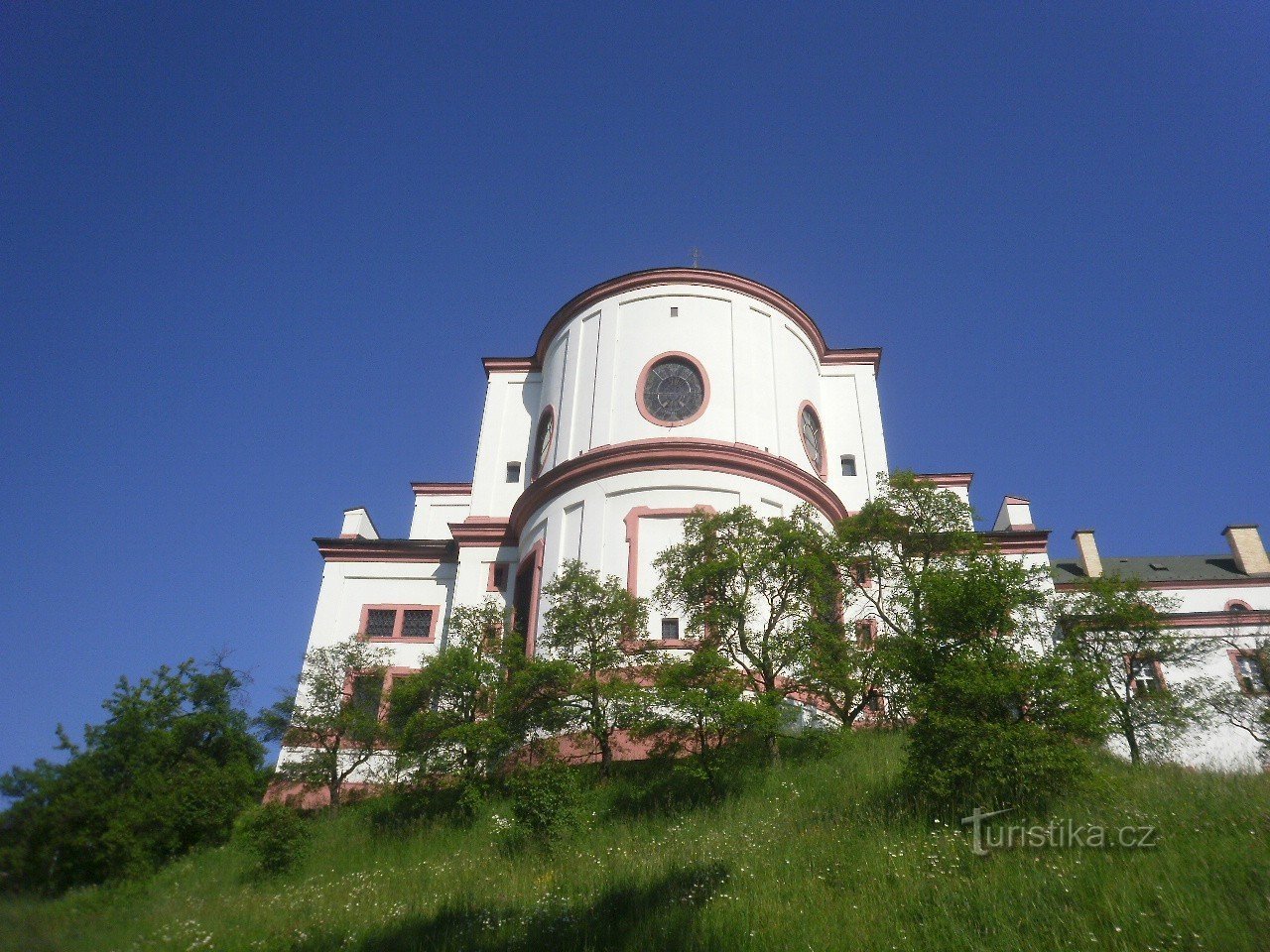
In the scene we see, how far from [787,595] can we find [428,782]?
798 centimetres

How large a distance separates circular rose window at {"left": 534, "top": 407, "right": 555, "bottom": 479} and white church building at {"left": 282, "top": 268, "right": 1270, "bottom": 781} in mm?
78

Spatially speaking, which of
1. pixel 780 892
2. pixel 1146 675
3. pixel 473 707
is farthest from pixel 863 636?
pixel 1146 675

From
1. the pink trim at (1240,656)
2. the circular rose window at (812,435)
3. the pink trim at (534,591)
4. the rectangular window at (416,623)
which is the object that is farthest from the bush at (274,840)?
the pink trim at (1240,656)

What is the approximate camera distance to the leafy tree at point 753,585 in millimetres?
17125

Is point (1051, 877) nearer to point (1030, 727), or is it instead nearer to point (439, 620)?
point (1030, 727)

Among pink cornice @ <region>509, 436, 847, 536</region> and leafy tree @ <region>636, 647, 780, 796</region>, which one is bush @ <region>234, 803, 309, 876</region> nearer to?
leafy tree @ <region>636, 647, 780, 796</region>

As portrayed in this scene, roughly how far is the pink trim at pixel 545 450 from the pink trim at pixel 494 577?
2.79 metres

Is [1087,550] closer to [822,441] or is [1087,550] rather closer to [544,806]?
[822,441]

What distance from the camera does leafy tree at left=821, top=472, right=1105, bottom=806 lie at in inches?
451

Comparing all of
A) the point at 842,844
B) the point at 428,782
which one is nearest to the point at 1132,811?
the point at 842,844

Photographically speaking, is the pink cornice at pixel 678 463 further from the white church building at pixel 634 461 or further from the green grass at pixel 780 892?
the green grass at pixel 780 892

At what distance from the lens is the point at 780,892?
32.3 feet

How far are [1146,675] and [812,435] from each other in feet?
41.5

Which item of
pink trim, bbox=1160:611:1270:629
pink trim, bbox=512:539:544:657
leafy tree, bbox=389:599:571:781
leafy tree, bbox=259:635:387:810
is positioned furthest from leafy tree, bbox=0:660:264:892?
pink trim, bbox=1160:611:1270:629
